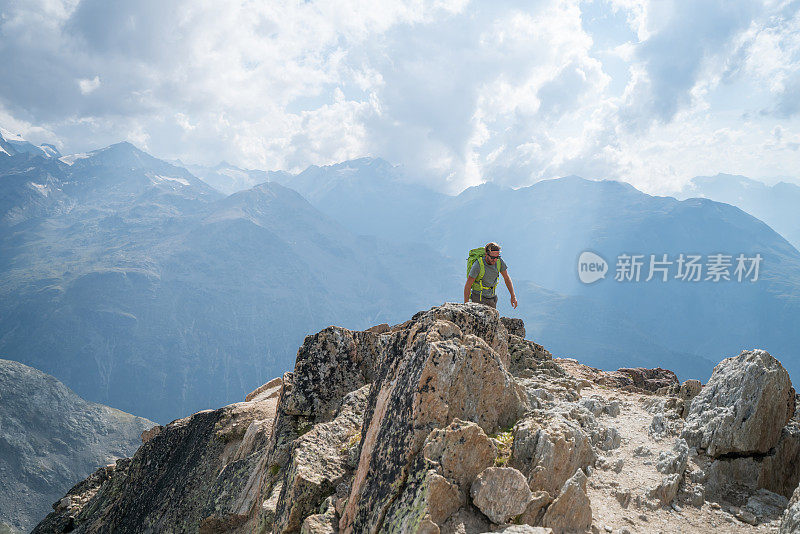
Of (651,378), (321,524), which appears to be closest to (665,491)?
(321,524)

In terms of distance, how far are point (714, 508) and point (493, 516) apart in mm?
5261

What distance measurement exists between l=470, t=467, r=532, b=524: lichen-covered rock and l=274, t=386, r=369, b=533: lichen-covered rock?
396 centimetres

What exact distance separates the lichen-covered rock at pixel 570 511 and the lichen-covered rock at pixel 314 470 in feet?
16.2

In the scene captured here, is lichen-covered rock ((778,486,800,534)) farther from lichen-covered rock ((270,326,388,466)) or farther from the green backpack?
the green backpack

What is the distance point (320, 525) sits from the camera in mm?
9000

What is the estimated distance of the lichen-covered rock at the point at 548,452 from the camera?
27.7 ft

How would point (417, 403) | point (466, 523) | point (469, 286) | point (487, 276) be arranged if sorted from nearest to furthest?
point (466, 523) → point (417, 403) → point (487, 276) → point (469, 286)

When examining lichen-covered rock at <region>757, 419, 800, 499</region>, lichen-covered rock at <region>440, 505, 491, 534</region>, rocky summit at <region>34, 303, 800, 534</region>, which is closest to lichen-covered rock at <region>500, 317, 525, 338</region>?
rocky summit at <region>34, 303, 800, 534</region>

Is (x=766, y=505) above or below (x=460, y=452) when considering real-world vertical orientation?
above

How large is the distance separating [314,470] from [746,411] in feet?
36.2

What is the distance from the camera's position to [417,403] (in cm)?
900

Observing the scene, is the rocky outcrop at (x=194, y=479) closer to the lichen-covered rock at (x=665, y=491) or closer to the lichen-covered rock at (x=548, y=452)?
the lichen-covered rock at (x=548, y=452)

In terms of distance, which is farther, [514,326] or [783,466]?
[514,326]

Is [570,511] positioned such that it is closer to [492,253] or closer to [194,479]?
[492,253]
